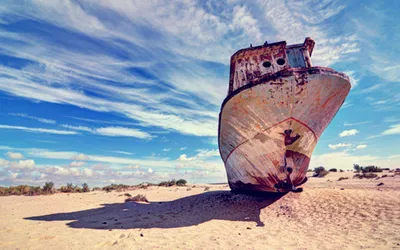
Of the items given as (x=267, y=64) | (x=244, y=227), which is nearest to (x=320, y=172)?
(x=267, y=64)

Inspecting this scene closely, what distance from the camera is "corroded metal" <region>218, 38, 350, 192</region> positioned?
20.4 ft

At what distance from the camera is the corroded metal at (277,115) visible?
6.20 meters

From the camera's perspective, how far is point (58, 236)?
5.04 m

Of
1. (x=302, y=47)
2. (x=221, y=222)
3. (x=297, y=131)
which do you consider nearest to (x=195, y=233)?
(x=221, y=222)

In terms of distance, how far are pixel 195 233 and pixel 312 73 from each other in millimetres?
5266

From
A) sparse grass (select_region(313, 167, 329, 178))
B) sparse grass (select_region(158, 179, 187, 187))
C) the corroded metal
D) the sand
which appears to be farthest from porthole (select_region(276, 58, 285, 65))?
sparse grass (select_region(158, 179, 187, 187))

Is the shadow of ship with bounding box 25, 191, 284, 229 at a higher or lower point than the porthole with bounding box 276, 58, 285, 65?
lower

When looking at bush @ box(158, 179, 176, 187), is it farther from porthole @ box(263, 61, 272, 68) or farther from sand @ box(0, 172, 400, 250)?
porthole @ box(263, 61, 272, 68)

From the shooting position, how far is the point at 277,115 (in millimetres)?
6609

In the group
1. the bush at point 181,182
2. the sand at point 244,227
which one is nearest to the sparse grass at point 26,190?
the sand at point 244,227

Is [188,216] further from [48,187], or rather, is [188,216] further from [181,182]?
[181,182]

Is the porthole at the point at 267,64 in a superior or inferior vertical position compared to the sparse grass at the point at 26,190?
superior

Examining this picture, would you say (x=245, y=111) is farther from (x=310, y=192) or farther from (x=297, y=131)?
(x=310, y=192)

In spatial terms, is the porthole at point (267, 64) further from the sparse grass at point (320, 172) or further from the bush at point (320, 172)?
the bush at point (320, 172)
